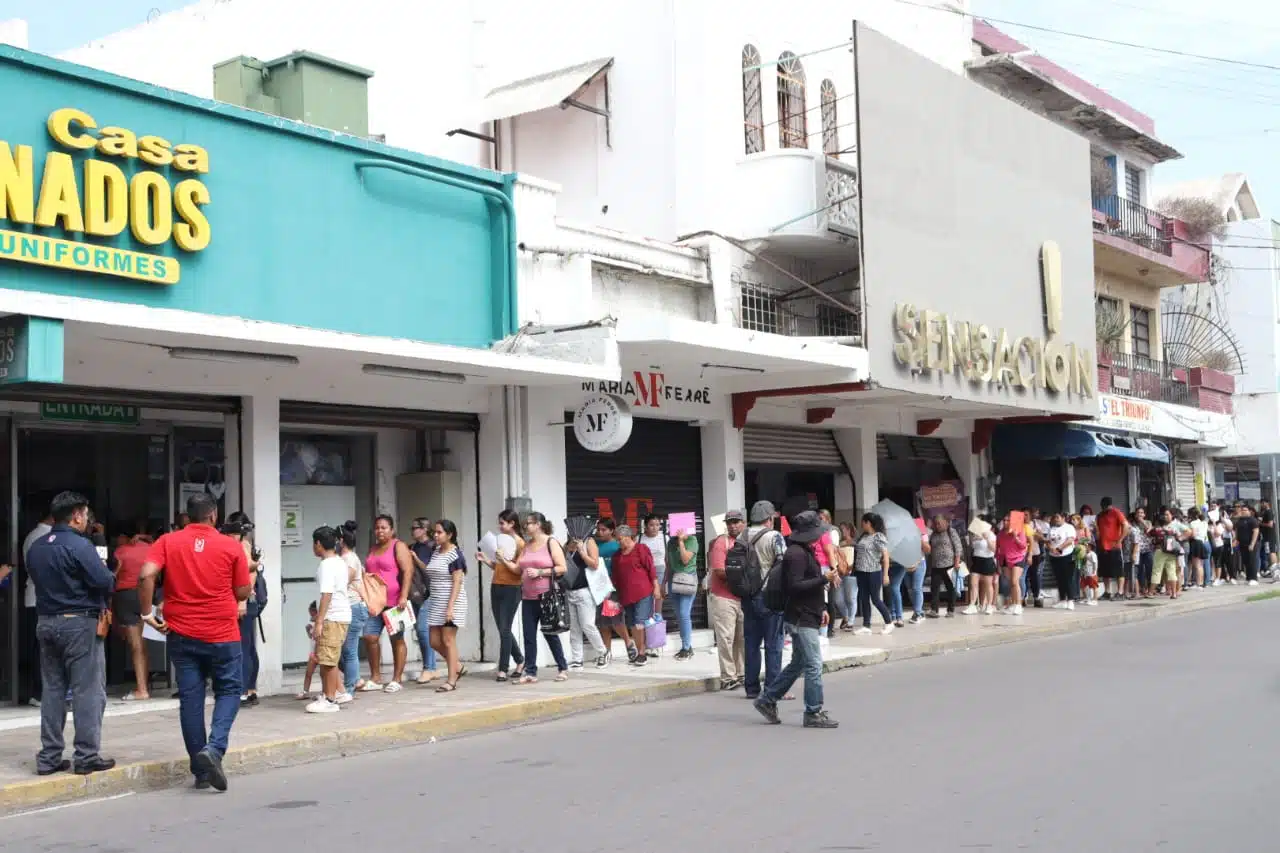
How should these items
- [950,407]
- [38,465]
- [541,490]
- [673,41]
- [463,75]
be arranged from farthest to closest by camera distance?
[950,407] < [463,75] < [673,41] < [541,490] < [38,465]

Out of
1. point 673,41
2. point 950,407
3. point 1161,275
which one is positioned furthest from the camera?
point 1161,275

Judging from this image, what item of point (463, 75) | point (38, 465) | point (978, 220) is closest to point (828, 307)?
point (978, 220)

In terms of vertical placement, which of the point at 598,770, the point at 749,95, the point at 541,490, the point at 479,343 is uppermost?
the point at 749,95

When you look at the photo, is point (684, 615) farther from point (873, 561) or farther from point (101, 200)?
point (101, 200)

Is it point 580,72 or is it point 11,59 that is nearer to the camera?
point 11,59

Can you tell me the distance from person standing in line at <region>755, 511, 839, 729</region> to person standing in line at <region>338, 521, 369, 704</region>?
12.3ft

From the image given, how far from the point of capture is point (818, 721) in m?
11.2

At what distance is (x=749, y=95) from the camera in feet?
66.0

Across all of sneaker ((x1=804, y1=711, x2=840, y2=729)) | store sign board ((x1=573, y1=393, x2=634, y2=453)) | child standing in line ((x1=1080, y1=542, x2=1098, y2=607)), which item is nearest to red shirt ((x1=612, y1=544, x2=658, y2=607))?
store sign board ((x1=573, y1=393, x2=634, y2=453))

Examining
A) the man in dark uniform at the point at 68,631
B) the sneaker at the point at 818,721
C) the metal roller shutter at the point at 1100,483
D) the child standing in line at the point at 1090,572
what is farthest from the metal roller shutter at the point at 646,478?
the metal roller shutter at the point at 1100,483

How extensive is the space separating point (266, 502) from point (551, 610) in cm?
292

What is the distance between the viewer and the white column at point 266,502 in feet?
45.0

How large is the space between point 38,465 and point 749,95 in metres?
11.0

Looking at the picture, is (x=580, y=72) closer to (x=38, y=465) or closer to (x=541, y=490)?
(x=541, y=490)
